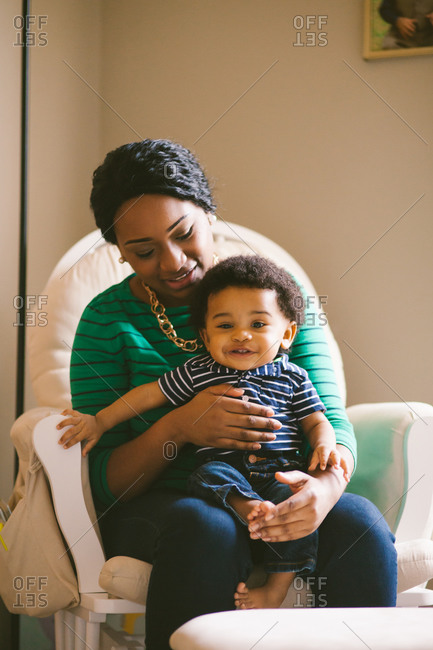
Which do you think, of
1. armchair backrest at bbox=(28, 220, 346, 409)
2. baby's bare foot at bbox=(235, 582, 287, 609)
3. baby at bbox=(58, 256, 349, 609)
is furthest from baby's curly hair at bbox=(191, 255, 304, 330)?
baby's bare foot at bbox=(235, 582, 287, 609)

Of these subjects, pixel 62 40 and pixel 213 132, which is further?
pixel 213 132

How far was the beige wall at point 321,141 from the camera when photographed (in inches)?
79.8

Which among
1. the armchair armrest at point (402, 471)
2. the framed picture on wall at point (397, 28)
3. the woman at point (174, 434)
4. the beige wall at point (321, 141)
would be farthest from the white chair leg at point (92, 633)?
the framed picture on wall at point (397, 28)

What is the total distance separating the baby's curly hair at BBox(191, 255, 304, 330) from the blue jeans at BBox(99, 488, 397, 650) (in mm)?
340

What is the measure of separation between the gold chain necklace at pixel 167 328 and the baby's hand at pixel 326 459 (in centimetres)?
33

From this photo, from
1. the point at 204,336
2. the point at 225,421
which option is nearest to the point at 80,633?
the point at 225,421

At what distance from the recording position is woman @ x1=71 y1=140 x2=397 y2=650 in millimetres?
1034

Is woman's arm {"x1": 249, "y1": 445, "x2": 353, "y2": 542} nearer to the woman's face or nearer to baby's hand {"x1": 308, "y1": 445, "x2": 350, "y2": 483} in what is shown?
baby's hand {"x1": 308, "y1": 445, "x2": 350, "y2": 483}

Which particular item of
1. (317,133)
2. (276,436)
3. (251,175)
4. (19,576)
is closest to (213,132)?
(251,175)

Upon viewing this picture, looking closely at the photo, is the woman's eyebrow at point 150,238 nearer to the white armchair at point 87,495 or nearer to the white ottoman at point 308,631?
the white armchair at point 87,495

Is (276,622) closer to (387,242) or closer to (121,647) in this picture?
(121,647)

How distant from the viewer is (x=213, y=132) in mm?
2158

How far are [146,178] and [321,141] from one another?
920 millimetres

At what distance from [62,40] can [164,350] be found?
113 centimetres
